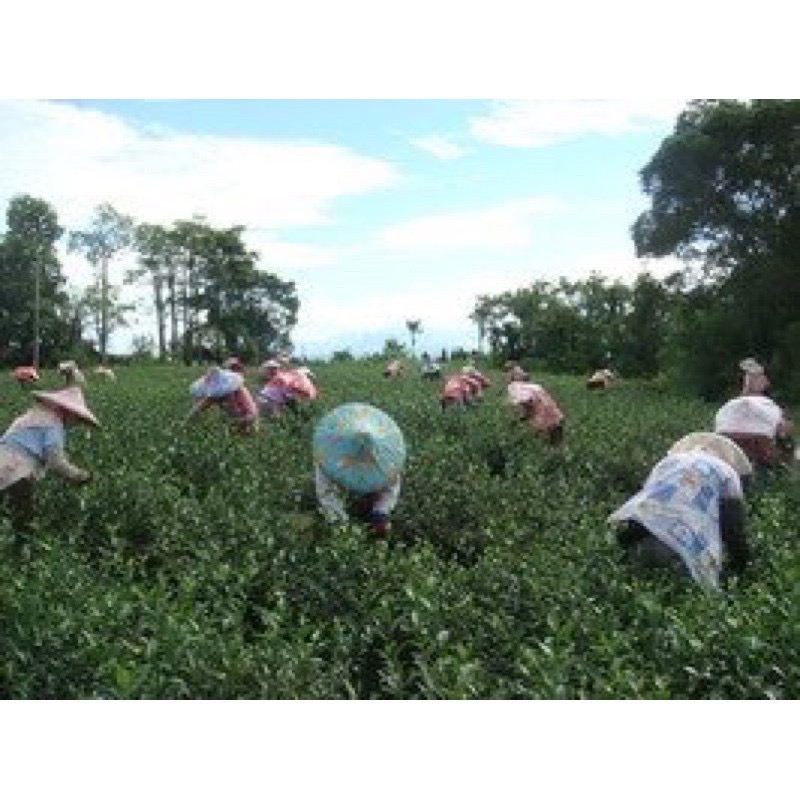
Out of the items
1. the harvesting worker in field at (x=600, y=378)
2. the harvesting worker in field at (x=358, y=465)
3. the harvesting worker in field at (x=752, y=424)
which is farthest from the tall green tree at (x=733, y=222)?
the harvesting worker in field at (x=358, y=465)

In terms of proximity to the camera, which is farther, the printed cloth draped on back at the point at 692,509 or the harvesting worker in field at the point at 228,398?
the harvesting worker in field at the point at 228,398

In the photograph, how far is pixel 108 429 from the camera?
9.88 meters

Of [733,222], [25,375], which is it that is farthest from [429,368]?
[25,375]

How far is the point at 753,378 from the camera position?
809 cm

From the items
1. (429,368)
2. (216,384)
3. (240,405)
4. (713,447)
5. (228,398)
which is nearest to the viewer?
(713,447)

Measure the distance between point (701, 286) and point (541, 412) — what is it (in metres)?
2.49

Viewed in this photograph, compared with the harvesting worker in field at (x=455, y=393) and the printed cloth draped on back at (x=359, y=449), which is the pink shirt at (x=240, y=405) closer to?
the harvesting worker in field at (x=455, y=393)

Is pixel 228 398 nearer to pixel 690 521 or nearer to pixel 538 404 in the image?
pixel 538 404

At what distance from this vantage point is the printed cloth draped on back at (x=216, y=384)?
8719 mm

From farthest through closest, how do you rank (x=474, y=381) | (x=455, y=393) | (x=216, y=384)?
(x=455, y=393) < (x=474, y=381) < (x=216, y=384)

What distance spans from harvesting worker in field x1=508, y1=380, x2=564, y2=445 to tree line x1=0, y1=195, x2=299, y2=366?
3690 millimetres

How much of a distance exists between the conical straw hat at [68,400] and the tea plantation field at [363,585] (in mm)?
152

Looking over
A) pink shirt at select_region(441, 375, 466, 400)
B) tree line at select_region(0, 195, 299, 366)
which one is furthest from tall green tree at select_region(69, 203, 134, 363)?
pink shirt at select_region(441, 375, 466, 400)
